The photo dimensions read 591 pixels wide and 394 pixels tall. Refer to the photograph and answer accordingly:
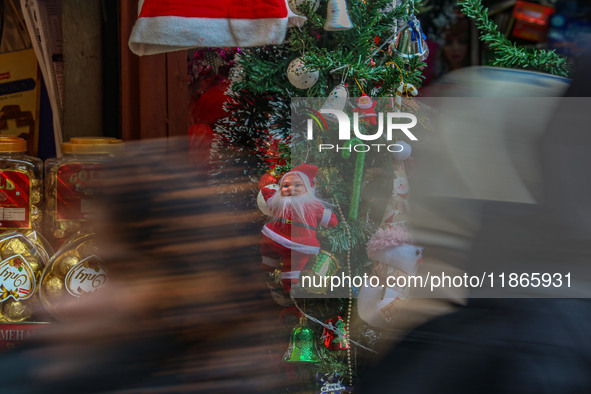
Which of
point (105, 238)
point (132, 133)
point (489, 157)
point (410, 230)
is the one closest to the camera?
point (105, 238)

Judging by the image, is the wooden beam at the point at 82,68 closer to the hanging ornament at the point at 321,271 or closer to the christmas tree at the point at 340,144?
the christmas tree at the point at 340,144

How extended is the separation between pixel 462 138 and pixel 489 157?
79mm

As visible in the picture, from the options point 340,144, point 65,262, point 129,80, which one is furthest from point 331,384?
point 129,80

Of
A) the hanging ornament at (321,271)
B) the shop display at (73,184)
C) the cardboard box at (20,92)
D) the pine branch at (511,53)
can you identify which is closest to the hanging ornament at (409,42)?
the pine branch at (511,53)

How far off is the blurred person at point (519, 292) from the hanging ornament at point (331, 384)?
463 mm

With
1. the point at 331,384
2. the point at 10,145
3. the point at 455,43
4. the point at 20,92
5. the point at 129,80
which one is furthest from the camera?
the point at 455,43

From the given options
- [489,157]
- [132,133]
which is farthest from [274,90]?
[132,133]

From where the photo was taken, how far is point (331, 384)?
125cm

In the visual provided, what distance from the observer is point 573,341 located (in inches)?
29.3

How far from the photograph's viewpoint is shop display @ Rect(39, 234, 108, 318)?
4.07 feet

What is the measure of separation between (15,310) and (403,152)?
0.89 meters

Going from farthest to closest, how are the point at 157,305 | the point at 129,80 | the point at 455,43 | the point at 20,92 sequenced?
the point at 455,43 → the point at 20,92 → the point at 129,80 → the point at 157,305

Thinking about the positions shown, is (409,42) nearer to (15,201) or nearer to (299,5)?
(299,5)

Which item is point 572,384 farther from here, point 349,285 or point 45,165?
point 45,165
